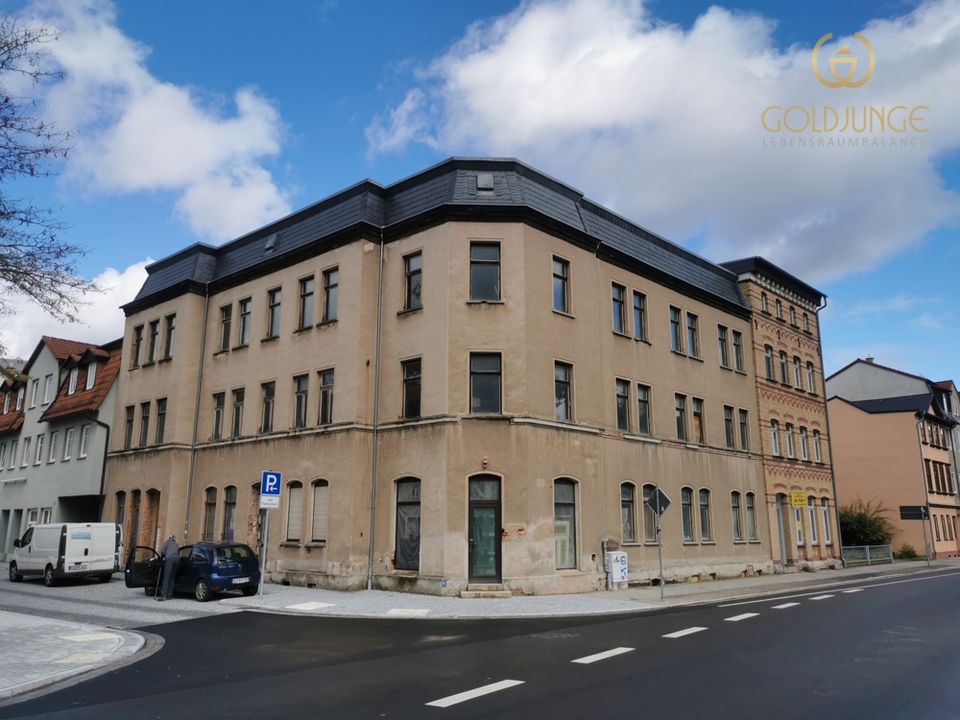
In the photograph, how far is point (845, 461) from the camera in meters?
47.7

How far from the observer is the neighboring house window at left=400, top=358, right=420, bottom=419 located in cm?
2176

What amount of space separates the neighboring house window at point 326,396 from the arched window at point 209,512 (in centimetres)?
648

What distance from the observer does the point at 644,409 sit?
2591 cm

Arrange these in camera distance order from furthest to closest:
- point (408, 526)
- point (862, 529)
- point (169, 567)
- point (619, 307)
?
1. point (862, 529)
2. point (619, 307)
3. point (408, 526)
4. point (169, 567)

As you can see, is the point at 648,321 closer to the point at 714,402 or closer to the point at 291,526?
the point at 714,402

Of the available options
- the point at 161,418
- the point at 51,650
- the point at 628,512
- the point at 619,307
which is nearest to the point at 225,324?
the point at 161,418

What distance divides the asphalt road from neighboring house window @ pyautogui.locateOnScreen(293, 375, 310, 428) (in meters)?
10.1

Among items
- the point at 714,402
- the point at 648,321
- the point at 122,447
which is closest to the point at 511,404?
the point at 648,321

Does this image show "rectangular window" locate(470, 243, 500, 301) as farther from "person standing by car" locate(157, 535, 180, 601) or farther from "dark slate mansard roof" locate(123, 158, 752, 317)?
"person standing by car" locate(157, 535, 180, 601)

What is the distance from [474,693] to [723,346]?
25585 millimetres

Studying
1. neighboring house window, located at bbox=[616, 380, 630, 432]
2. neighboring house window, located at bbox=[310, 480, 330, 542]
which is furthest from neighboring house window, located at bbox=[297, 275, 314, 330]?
neighboring house window, located at bbox=[616, 380, 630, 432]

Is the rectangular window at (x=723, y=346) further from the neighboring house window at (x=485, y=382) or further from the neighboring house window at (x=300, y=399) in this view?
the neighboring house window at (x=300, y=399)

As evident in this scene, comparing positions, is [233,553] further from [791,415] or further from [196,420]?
[791,415]

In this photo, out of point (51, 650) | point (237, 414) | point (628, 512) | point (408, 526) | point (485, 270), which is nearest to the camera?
point (51, 650)
